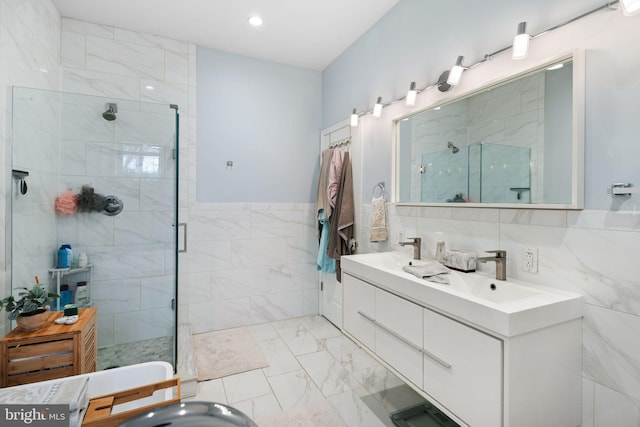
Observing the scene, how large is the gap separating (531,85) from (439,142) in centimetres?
60

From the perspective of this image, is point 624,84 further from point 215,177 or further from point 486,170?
point 215,177

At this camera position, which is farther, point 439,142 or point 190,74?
point 190,74

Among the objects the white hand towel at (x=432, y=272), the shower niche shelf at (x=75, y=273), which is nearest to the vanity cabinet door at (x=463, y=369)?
the white hand towel at (x=432, y=272)

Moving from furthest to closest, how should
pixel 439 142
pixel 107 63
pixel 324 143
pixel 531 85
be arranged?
pixel 324 143, pixel 107 63, pixel 439 142, pixel 531 85

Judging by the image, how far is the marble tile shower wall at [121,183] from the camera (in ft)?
7.52

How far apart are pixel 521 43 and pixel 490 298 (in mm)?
1183

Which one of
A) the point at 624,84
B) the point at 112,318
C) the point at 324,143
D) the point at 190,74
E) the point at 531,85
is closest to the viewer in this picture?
the point at 624,84

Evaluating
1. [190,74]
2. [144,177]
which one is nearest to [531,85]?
[144,177]

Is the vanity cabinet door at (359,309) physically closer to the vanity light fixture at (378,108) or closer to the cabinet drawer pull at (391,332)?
the cabinet drawer pull at (391,332)

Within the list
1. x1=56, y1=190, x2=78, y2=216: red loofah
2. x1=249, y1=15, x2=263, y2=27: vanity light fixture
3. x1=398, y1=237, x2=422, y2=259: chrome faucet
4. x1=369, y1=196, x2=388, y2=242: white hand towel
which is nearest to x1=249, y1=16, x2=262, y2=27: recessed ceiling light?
x1=249, y1=15, x2=263, y2=27: vanity light fixture

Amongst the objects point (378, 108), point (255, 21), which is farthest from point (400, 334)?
point (255, 21)

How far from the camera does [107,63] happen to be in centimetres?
270

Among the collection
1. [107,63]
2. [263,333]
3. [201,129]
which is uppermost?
[107,63]

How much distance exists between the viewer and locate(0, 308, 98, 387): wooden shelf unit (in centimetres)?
154
